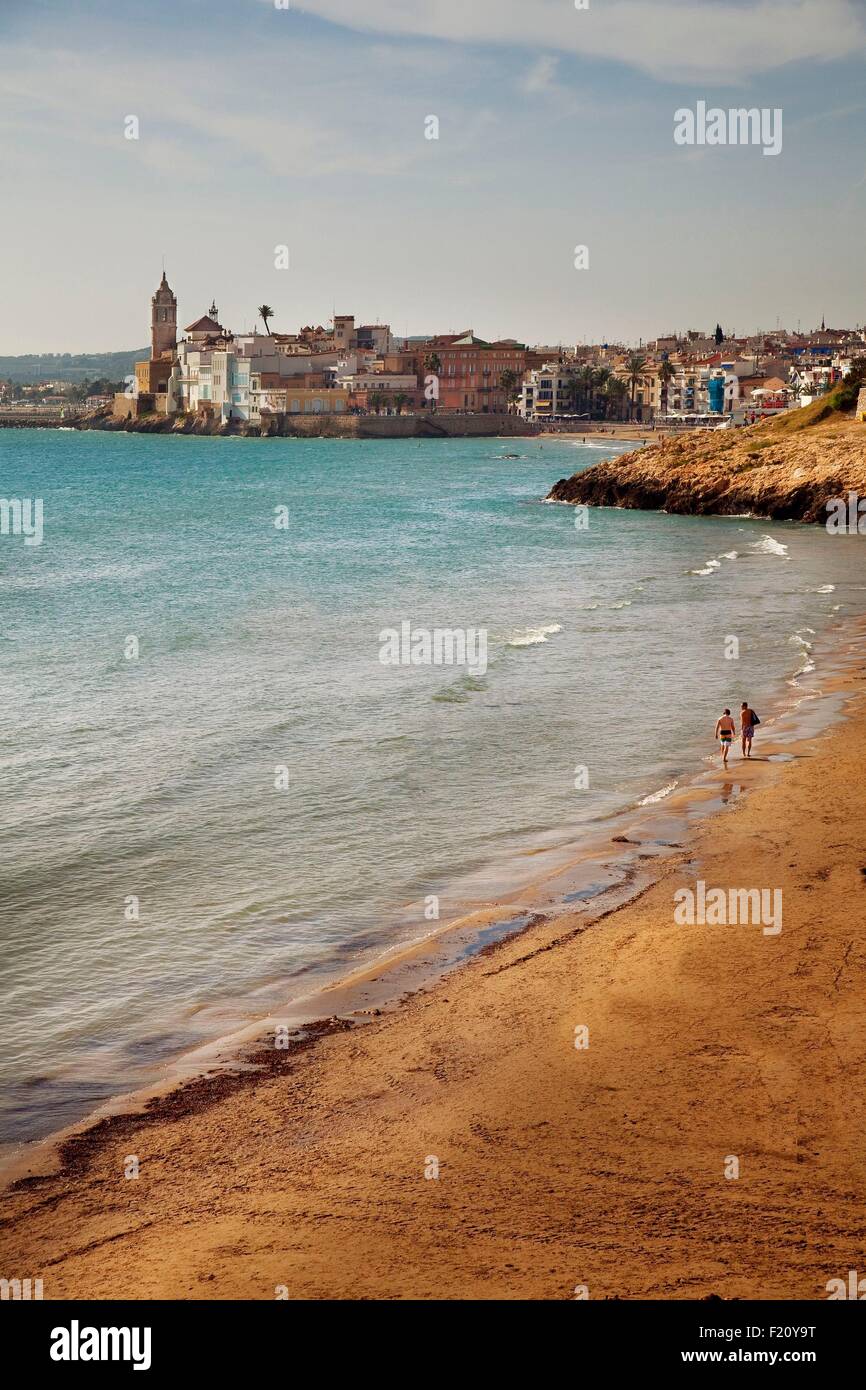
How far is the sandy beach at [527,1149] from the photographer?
8.84 meters

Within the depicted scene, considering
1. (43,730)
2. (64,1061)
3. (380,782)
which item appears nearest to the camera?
(64,1061)

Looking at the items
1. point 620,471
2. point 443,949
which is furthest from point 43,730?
point 620,471

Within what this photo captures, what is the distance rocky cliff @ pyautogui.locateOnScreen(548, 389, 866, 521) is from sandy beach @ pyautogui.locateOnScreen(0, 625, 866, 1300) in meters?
57.2

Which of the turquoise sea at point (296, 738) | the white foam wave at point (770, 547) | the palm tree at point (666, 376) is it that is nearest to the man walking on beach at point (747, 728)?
the turquoise sea at point (296, 738)

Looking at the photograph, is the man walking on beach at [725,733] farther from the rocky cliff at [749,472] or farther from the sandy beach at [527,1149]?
the rocky cliff at [749,472]

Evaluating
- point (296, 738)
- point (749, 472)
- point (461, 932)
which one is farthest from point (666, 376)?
point (461, 932)

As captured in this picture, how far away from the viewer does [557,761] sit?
2434cm

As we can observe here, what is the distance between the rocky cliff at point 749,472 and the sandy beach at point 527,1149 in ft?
188

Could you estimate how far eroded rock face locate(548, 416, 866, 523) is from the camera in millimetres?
70938

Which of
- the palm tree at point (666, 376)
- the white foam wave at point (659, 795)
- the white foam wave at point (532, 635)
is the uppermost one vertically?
the palm tree at point (666, 376)

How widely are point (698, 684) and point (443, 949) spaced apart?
1674cm

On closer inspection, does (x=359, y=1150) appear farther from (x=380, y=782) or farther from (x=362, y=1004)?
(x=380, y=782)

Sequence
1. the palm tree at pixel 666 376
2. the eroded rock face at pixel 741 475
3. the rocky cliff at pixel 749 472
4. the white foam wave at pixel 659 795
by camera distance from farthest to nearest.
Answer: the palm tree at pixel 666 376 → the rocky cliff at pixel 749 472 → the eroded rock face at pixel 741 475 → the white foam wave at pixel 659 795

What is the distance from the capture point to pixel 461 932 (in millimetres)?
16203
